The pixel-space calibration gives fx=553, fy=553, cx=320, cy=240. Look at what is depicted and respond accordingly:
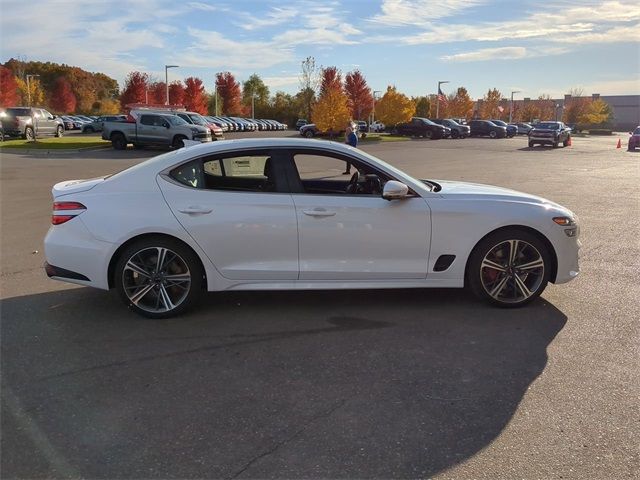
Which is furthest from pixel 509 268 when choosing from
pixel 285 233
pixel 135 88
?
pixel 135 88

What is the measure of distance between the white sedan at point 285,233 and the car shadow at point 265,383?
12.8 inches

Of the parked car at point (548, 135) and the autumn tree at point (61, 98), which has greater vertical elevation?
the autumn tree at point (61, 98)

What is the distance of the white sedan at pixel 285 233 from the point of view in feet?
15.5

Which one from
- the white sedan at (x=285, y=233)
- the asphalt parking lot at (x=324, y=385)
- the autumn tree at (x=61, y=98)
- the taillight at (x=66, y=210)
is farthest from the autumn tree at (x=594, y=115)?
the taillight at (x=66, y=210)

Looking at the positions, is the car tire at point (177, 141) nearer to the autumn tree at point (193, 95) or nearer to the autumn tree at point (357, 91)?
the autumn tree at point (357, 91)

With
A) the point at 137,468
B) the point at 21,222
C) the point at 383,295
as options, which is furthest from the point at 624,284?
the point at 21,222

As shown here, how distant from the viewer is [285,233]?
473cm

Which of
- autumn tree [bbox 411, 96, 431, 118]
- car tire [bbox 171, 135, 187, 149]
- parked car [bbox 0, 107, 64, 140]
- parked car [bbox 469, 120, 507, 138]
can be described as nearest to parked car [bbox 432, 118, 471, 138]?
parked car [bbox 469, 120, 507, 138]

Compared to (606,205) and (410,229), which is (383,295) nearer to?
(410,229)

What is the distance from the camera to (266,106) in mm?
95562

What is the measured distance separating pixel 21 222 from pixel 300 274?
6494 millimetres

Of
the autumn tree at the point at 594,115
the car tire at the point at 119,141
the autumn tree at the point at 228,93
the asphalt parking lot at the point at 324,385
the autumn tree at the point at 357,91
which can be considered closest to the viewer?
the asphalt parking lot at the point at 324,385

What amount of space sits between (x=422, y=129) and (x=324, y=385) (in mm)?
49472

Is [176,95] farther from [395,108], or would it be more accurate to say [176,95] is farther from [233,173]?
[233,173]
